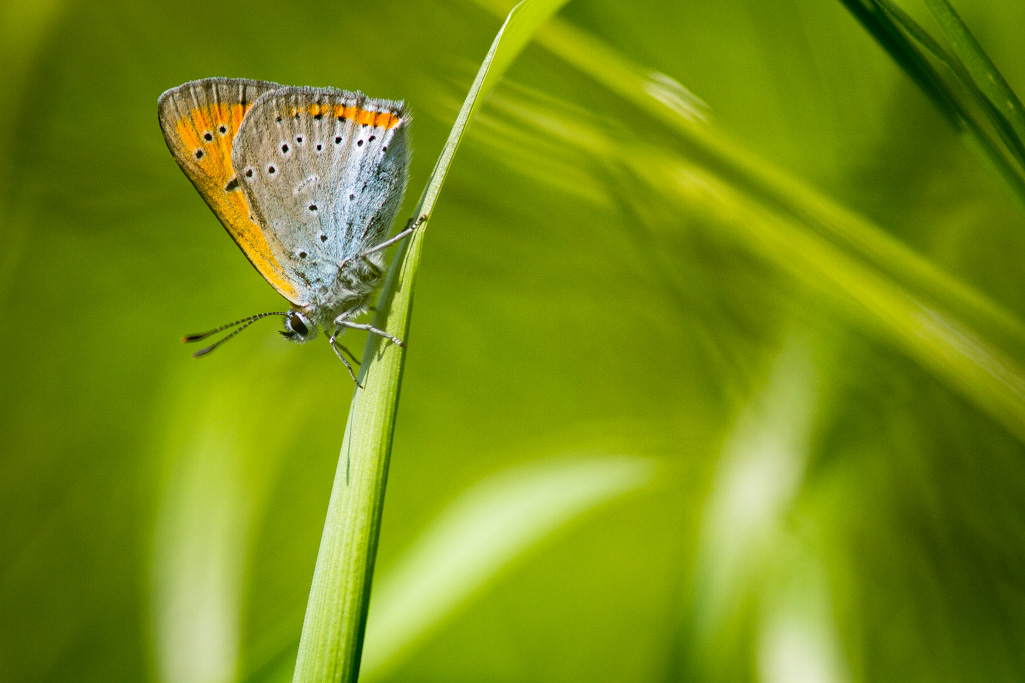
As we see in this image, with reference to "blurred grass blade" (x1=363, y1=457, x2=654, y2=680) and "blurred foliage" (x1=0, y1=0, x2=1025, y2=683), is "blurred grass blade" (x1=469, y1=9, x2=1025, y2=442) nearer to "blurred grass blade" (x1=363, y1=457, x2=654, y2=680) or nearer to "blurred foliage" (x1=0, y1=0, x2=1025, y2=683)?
"blurred foliage" (x1=0, y1=0, x2=1025, y2=683)

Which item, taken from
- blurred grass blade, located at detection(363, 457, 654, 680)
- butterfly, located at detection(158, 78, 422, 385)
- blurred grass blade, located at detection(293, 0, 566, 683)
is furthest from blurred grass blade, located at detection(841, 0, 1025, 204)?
blurred grass blade, located at detection(363, 457, 654, 680)

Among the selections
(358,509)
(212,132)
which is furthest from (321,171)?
(358,509)

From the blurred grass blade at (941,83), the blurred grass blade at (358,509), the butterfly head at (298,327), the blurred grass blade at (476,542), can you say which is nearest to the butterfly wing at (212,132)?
the butterfly head at (298,327)

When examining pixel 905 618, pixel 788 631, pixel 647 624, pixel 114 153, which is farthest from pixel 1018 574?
pixel 114 153

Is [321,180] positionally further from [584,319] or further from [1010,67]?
[1010,67]

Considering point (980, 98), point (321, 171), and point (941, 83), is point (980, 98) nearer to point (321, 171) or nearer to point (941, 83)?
point (941, 83)

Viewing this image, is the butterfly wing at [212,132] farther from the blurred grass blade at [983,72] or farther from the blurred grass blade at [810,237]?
the blurred grass blade at [983,72]
